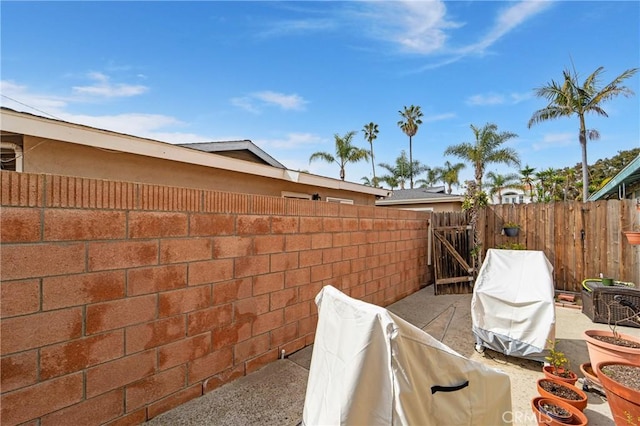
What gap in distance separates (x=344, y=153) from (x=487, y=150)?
9.58 m

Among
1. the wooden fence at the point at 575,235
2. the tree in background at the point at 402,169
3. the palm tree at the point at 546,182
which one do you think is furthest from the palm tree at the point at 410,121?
the wooden fence at the point at 575,235

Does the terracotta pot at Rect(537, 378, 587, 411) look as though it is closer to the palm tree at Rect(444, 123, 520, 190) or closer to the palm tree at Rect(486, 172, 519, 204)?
the palm tree at Rect(444, 123, 520, 190)

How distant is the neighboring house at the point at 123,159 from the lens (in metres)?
3.85

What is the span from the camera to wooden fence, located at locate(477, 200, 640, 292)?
229 inches

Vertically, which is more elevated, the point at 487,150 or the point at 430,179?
the point at 487,150

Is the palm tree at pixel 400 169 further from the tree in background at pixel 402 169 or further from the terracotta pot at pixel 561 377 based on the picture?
the terracotta pot at pixel 561 377

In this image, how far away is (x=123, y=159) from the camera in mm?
4770

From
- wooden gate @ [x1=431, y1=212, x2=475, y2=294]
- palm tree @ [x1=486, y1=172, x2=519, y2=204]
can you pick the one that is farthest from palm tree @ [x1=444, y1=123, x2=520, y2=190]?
wooden gate @ [x1=431, y1=212, x2=475, y2=294]

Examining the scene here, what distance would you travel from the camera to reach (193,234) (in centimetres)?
252

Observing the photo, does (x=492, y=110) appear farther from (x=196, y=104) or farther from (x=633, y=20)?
(x=196, y=104)

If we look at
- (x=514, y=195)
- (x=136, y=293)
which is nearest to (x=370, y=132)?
(x=514, y=195)

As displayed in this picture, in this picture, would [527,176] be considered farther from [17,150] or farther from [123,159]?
[17,150]

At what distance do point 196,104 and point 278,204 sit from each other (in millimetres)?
6882

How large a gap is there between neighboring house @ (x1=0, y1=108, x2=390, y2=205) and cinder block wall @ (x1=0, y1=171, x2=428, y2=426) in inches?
108
